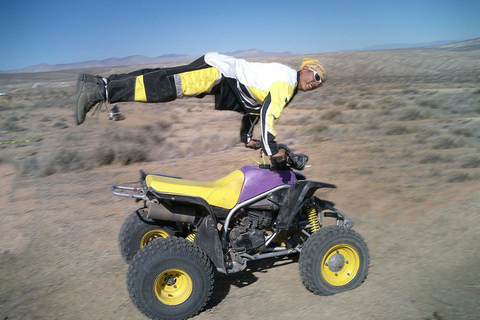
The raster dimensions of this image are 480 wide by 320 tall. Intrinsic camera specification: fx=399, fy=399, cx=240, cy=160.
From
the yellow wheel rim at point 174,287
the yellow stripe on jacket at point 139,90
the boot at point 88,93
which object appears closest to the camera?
the boot at point 88,93

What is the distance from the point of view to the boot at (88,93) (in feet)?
10.8

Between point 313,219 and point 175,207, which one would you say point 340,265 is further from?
point 175,207

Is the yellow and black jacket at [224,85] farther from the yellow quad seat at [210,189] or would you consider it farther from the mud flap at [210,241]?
the mud flap at [210,241]

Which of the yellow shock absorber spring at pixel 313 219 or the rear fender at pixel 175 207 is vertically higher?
the rear fender at pixel 175 207

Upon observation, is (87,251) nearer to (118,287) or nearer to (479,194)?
(118,287)

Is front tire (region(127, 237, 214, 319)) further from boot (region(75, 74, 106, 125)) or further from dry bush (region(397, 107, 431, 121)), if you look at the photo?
dry bush (region(397, 107, 431, 121))

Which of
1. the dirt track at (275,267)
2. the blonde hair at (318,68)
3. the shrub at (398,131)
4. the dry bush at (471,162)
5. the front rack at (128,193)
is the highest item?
the blonde hair at (318,68)

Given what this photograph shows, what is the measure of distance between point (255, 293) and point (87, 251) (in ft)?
7.75

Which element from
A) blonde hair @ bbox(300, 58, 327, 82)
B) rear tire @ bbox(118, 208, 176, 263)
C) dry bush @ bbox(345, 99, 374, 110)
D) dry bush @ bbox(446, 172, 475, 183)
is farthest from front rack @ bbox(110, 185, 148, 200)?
dry bush @ bbox(345, 99, 374, 110)

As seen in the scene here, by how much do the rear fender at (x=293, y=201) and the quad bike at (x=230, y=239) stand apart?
1 centimetres

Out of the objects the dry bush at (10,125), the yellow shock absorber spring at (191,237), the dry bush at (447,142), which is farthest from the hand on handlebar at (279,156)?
the dry bush at (10,125)

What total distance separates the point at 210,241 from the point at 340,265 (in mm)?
1389

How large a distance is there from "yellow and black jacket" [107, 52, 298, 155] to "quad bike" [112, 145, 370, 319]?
21.5 inches

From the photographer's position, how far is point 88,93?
130 inches
